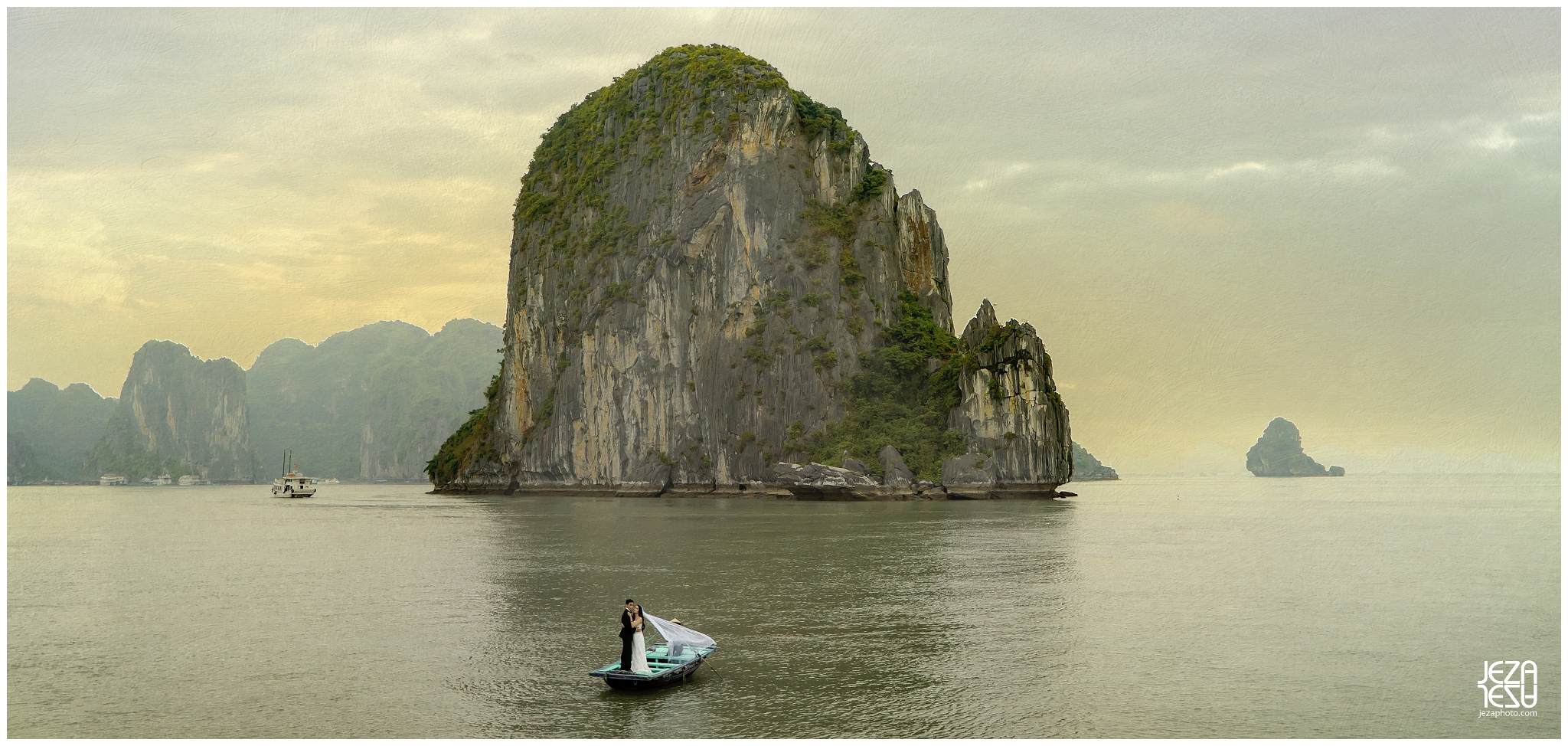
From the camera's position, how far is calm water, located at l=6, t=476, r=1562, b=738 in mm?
15297

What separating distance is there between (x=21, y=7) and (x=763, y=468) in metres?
72.0

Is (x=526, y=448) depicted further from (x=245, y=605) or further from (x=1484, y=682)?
(x=1484, y=682)

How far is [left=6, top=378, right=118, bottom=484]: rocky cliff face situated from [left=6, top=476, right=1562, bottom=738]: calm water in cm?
13230

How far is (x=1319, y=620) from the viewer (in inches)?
939

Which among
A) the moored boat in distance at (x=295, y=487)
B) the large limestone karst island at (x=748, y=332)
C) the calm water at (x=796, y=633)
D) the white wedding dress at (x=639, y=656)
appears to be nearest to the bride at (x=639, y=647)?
the white wedding dress at (x=639, y=656)

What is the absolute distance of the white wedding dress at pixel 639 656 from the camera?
15905 mm

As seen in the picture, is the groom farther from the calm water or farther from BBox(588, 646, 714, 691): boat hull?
the calm water

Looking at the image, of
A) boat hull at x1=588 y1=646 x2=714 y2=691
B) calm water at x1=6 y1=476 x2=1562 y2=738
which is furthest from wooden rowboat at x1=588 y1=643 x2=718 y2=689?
calm water at x1=6 y1=476 x2=1562 y2=738

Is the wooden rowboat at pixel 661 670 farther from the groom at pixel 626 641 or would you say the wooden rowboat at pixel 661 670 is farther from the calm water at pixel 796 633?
the calm water at pixel 796 633

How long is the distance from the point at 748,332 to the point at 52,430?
14119 cm

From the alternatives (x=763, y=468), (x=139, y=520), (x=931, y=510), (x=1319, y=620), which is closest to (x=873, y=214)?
(x=763, y=468)

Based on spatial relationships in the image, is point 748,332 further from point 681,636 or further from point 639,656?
point 639,656

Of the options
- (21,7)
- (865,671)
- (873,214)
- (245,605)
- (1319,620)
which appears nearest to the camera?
(865,671)

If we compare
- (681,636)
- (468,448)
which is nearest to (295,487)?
(468,448)
